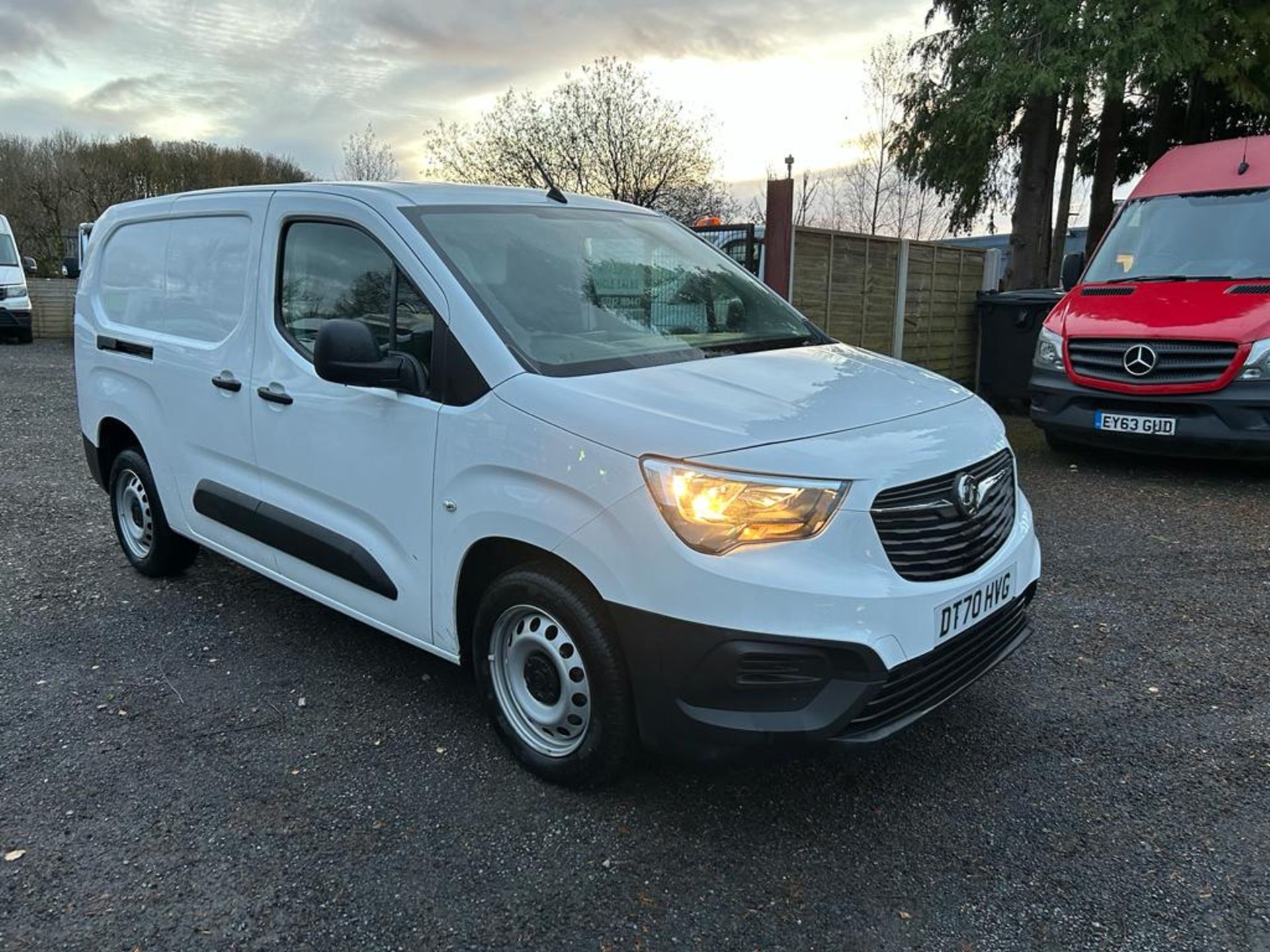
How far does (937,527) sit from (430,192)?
2.16 m

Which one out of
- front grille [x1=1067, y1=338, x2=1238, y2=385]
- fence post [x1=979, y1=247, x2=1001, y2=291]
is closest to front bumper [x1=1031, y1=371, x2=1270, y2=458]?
front grille [x1=1067, y1=338, x2=1238, y2=385]

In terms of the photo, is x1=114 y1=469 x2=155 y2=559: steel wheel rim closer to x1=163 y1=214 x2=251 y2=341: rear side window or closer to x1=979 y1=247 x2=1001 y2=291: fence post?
x1=163 y1=214 x2=251 y2=341: rear side window

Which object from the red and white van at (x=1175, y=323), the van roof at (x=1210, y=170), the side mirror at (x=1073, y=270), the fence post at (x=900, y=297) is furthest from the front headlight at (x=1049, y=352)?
the fence post at (x=900, y=297)

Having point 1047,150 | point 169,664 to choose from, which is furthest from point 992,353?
point 169,664

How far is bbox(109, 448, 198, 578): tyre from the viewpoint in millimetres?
4645

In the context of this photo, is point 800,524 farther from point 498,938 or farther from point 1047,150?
point 1047,150

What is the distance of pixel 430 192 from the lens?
339 centimetres

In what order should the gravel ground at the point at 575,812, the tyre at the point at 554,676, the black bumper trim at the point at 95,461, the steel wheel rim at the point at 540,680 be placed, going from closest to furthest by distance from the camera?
the gravel ground at the point at 575,812
the tyre at the point at 554,676
the steel wheel rim at the point at 540,680
the black bumper trim at the point at 95,461

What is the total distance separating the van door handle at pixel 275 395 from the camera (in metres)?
3.46

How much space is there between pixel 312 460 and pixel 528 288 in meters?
1.05

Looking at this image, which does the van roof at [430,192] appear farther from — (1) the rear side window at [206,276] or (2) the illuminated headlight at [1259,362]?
(2) the illuminated headlight at [1259,362]

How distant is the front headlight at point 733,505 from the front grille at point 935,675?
1.60 ft

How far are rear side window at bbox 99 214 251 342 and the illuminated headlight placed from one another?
649 centimetres

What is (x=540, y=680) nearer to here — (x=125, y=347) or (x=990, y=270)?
(x=125, y=347)
